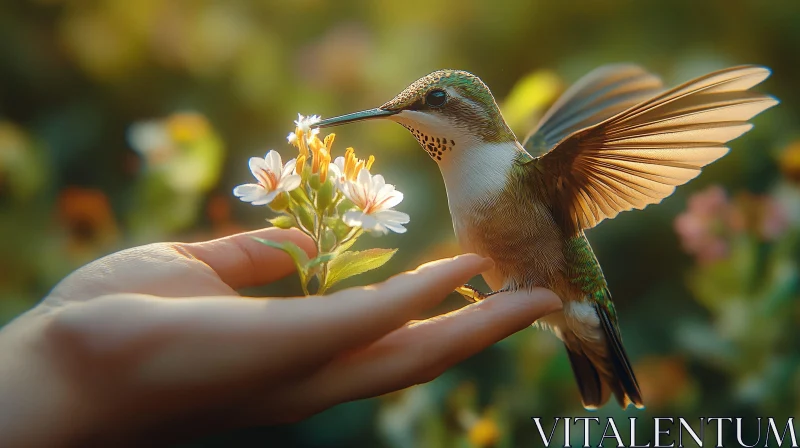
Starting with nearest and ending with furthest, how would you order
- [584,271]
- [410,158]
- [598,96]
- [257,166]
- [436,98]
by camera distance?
[257,166], [436,98], [584,271], [598,96], [410,158]

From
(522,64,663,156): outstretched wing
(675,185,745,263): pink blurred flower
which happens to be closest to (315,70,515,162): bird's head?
(522,64,663,156): outstretched wing

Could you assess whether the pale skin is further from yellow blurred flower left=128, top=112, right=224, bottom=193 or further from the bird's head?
yellow blurred flower left=128, top=112, right=224, bottom=193

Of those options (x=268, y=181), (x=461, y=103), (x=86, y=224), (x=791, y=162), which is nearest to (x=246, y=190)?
(x=268, y=181)

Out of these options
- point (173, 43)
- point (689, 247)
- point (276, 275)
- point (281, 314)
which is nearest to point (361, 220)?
point (281, 314)

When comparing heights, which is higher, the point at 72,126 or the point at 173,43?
the point at 173,43

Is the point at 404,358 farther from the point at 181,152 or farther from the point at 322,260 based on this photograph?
the point at 181,152

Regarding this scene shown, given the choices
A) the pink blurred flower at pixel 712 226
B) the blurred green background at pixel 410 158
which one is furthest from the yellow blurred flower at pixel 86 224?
the pink blurred flower at pixel 712 226

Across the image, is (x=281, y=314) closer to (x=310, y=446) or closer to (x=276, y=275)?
(x=276, y=275)
